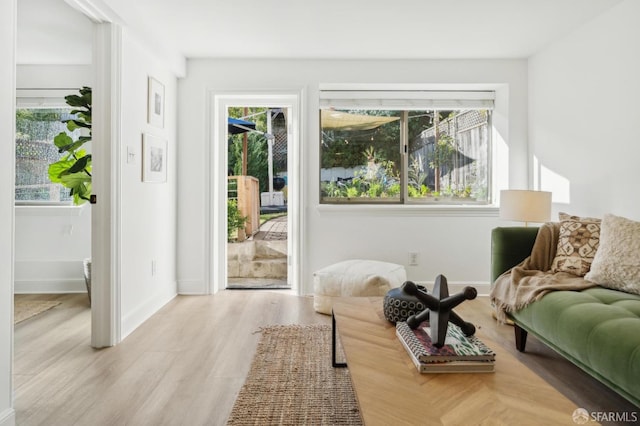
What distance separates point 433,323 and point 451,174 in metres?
3.19

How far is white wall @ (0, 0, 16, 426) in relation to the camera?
5.57 ft

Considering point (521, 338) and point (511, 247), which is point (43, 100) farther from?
point (521, 338)

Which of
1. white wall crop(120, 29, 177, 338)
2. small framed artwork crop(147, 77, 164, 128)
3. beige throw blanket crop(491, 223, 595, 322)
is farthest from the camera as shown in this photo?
small framed artwork crop(147, 77, 164, 128)

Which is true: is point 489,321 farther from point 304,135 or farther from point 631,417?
point 304,135

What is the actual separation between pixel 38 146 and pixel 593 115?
17.2 ft

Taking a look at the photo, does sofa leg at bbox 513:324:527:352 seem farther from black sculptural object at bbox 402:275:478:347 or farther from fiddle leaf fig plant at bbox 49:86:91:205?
fiddle leaf fig plant at bbox 49:86:91:205

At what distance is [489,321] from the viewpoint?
3.25m

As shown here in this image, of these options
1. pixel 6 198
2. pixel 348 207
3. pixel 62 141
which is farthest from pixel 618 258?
pixel 62 141

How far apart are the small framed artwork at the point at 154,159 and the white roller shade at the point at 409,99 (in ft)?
5.55

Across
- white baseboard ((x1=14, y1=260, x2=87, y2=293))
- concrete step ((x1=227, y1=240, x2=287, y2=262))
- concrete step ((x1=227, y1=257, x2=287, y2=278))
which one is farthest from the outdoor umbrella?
white baseboard ((x1=14, y1=260, x2=87, y2=293))

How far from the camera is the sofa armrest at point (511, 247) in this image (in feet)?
9.37

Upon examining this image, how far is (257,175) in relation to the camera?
4.44 metres

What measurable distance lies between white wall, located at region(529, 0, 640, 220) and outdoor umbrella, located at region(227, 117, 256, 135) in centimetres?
292

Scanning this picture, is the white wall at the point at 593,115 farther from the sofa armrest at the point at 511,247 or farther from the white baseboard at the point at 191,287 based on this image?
the white baseboard at the point at 191,287
